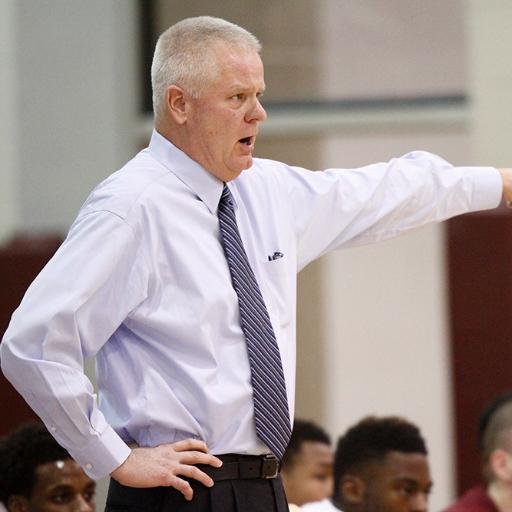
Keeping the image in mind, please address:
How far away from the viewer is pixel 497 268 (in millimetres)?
5617

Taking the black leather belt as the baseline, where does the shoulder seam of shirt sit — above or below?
above

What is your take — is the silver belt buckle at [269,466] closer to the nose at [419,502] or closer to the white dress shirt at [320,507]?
the white dress shirt at [320,507]

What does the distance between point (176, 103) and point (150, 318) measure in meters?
0.46

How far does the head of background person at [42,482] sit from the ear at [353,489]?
0.99 meters

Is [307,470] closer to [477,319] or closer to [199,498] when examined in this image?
[477,319]

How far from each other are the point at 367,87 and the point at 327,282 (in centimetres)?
94

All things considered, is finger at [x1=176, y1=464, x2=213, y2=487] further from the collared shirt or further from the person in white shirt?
the person in white shirt

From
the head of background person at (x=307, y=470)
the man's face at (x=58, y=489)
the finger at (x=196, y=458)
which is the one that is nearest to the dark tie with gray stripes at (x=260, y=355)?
the finger at (x=196, y=458)

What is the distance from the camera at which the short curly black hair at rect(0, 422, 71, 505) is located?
4055 millimetres

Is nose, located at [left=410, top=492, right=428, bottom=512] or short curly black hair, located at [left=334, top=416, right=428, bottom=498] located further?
short curly black hair, located at [left=334, top=416, right=428, bottom=498]

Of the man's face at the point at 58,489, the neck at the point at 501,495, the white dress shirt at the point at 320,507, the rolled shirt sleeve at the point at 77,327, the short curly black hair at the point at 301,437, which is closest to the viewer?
the rolled shirt sleeve at the point at 77,327

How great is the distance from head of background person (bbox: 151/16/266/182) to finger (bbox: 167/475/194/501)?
62cm

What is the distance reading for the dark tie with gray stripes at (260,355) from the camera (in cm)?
262

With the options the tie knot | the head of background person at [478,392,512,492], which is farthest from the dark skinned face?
the tie knot
